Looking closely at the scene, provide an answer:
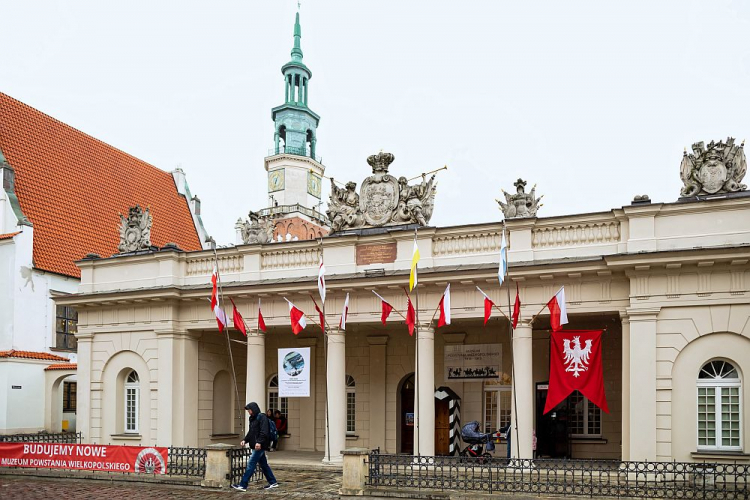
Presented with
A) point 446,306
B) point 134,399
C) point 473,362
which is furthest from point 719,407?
point 134,399

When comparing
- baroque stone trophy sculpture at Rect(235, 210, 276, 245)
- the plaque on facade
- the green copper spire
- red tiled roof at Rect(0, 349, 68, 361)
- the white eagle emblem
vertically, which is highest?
the green copper spire

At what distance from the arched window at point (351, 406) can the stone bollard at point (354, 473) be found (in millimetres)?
9533

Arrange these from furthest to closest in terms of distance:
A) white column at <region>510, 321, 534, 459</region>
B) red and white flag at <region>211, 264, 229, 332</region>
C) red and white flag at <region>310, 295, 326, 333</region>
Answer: red and white flag at <region>211, 264, 229, 332</region>, red and white flag at <region>310, 295, 326, 333</region>, white column at <region>510, 321, 534, 459</region>

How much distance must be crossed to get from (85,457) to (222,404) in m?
8.26

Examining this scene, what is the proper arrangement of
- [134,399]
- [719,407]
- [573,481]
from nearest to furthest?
A: [573,481] < [719,407] < [134,399]

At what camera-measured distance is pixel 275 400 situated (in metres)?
28.5

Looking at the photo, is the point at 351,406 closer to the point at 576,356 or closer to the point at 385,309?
the point at 385,309

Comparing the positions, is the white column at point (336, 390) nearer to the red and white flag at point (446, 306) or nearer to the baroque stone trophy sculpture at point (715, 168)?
the red and white flag at point (446, 306)

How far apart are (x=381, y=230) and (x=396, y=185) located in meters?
1.45

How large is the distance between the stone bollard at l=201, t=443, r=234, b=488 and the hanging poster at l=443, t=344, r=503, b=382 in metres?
8.93

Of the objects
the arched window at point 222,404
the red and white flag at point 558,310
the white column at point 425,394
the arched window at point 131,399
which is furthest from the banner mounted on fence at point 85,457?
the red and white flag at point 558,310

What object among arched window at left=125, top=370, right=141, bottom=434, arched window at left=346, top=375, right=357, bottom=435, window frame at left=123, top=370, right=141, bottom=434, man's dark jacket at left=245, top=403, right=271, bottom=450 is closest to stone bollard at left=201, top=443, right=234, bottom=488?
man's dark jacket at left=245, top=403, right=271, bottom=450

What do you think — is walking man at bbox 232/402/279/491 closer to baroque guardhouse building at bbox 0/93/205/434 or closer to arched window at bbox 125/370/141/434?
arched window at bbox 125/370/141/434

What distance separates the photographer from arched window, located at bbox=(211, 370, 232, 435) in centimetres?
2709
